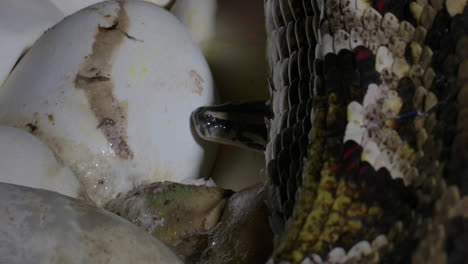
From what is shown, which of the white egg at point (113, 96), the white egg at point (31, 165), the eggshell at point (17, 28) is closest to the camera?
the white egg at point (31, 165)

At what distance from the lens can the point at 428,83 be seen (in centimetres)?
66

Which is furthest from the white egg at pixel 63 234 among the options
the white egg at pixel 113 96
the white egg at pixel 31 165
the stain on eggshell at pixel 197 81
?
the stain on eggshell at pixel 197 81

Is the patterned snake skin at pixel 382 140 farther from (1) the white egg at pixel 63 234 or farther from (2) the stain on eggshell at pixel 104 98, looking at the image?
(2) the stain on eggshell at pixel 104 98

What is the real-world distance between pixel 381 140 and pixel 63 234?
335 mm

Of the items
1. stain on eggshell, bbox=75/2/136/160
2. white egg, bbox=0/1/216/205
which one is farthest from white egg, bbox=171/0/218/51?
stain on eggshell, bbox=75/2/136/160

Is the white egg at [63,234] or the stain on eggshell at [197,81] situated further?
the stain on eggshell at [197,81]

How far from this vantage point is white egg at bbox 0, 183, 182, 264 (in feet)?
2.23

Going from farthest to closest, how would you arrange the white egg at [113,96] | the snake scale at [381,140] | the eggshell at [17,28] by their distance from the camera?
the eggshell at [17,28] → the white egg at [113,96] → the snake scale at [381,140]

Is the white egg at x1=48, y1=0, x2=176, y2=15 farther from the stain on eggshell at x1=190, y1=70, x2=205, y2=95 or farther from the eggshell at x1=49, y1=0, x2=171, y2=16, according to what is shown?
the stain on eggshell at x1=190, y1=70, x2=205, y2=95

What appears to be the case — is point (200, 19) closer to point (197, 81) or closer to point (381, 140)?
point (197, 81)

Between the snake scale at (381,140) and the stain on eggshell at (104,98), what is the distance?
366 millimetres

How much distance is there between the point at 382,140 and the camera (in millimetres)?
655

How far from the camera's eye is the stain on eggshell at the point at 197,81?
1.13 metres

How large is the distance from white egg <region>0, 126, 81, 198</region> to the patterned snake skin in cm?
34
